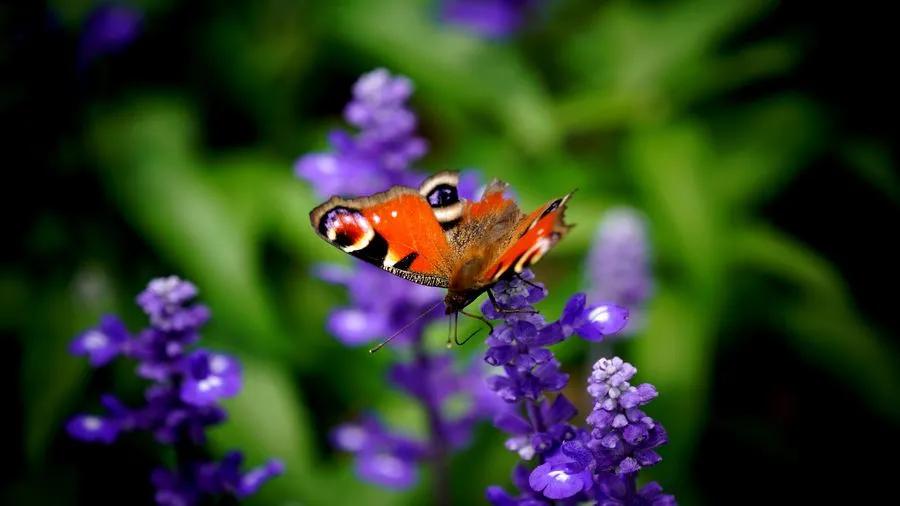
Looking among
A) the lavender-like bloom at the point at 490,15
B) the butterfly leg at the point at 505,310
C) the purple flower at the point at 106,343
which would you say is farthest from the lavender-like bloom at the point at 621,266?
the lavender-like bloom at the point at 490,15

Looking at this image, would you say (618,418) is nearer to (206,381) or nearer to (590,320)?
(590,320)

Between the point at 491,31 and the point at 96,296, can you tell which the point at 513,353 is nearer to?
the point at 96,296

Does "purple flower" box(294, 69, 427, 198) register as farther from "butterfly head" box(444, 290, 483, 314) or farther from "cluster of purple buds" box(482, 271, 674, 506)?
"cluster of purple buds" box(482, 271, 674, 506)

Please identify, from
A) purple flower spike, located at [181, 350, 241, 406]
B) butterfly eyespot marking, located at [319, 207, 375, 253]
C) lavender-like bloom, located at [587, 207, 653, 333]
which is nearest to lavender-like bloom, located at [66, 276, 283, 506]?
purple flower spike, located at [181, 350, 241, 406]

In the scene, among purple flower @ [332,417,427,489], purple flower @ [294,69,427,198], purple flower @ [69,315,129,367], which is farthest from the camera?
purple flower @ [332,417,427,489]

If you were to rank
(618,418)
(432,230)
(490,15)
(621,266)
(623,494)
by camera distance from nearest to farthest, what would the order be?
(618,418), (623,494), (432,230), (621,266), (490,15)

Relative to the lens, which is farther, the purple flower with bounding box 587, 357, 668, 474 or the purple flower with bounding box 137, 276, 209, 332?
the purple flower with bounding box 137, 276, 209, 332

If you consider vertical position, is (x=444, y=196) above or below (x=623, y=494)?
above

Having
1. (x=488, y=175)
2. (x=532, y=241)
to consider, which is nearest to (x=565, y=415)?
(x=532, y=241)
